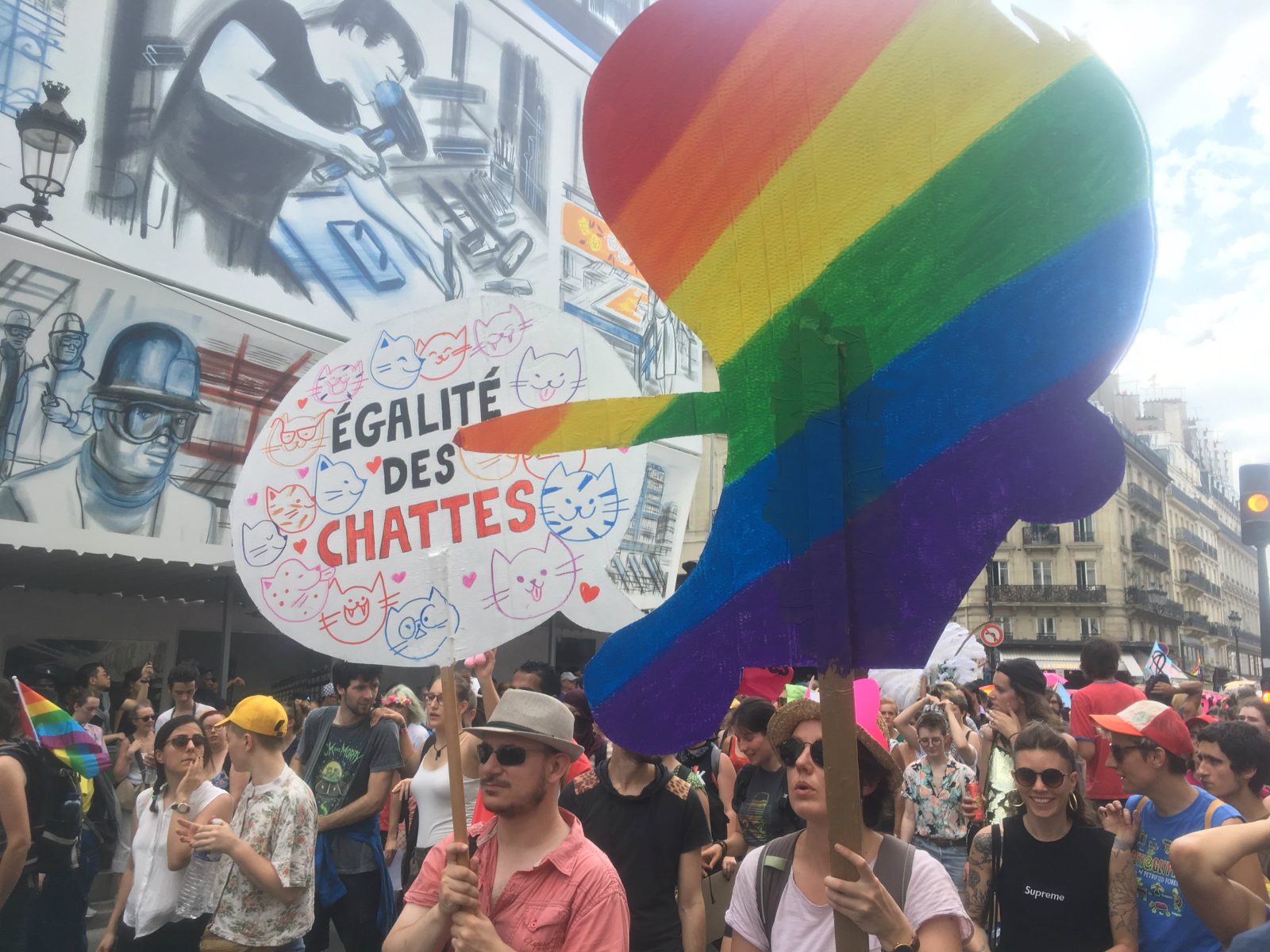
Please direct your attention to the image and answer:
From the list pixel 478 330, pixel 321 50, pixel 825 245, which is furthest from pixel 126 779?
pixel 321 50

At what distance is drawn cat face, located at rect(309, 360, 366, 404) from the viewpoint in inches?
108

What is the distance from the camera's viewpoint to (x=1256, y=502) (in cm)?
1021

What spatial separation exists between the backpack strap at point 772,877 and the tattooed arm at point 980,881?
1.22 metres

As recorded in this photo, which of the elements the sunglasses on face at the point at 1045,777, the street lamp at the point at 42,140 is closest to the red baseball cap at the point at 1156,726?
the sunglasses on face at the point at 1045,777

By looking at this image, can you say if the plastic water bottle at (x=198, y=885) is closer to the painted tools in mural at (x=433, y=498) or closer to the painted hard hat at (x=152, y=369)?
the painted tools in mural at (x=433, y=498)

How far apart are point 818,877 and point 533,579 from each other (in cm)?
88

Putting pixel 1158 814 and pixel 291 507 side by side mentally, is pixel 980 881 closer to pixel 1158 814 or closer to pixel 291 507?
pixel 1158 814

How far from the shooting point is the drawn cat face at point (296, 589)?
2.56m

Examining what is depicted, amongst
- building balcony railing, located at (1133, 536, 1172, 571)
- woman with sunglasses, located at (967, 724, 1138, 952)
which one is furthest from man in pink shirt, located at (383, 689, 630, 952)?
building balcony railing, located at (1133, 536, 1172, 571)

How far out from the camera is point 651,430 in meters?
1.98

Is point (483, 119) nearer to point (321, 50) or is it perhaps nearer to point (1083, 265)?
point (321, 50)

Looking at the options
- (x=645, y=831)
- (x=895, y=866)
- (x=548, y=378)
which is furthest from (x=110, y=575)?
(x=895, y=866)

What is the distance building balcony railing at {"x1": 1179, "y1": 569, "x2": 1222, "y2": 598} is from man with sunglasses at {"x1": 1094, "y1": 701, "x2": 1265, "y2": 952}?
199 ft

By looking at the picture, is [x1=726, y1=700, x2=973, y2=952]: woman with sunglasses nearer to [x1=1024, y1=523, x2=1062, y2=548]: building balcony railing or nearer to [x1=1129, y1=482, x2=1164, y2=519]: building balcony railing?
[x1=1024, y1=523, x2=1062, y2=548]: building balcony railing
